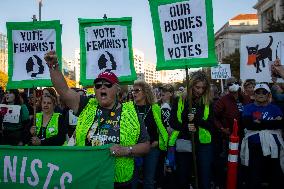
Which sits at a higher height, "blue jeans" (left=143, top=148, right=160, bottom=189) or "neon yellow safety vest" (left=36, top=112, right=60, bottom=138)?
"neon yellow safety vest" (left=36, top=112, right=60, bottom=138)

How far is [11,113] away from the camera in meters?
7.38

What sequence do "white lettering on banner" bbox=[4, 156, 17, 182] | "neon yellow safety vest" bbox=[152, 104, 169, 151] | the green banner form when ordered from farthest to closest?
"neon yellow safety vest" bbox=[152, 104, 169, 151] → "white lettering on banner" bbox=[4, 156, 17, 182] → the green banner

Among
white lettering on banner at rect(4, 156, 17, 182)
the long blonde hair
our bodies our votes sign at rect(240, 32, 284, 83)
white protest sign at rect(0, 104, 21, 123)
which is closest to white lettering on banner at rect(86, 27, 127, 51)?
the long blonde hair

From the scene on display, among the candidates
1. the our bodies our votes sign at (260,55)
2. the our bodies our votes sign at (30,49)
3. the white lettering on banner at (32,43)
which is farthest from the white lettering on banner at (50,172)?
the our bodies our votes sign at (260,55)

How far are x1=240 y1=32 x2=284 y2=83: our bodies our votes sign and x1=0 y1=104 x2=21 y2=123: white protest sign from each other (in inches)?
167

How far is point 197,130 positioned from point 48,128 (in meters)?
2.04

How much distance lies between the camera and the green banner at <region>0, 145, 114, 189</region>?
11.7ft

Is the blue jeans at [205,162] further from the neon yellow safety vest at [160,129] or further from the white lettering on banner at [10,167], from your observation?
the white lettering on banner at [10,167]

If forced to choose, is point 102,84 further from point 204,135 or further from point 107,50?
point 107,50

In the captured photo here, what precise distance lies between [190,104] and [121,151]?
1864 millimetres

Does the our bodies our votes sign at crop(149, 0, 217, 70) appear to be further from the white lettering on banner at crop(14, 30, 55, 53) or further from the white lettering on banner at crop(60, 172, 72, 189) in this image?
the white lettering on banner at crop(60, 172, 72, 189)

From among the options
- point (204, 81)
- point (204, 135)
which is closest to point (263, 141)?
point (204, 135)

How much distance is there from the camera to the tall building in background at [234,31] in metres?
103

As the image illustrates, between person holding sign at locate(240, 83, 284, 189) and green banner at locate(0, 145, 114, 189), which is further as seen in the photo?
person holding sign at locate(240, 83, 284, 189)
